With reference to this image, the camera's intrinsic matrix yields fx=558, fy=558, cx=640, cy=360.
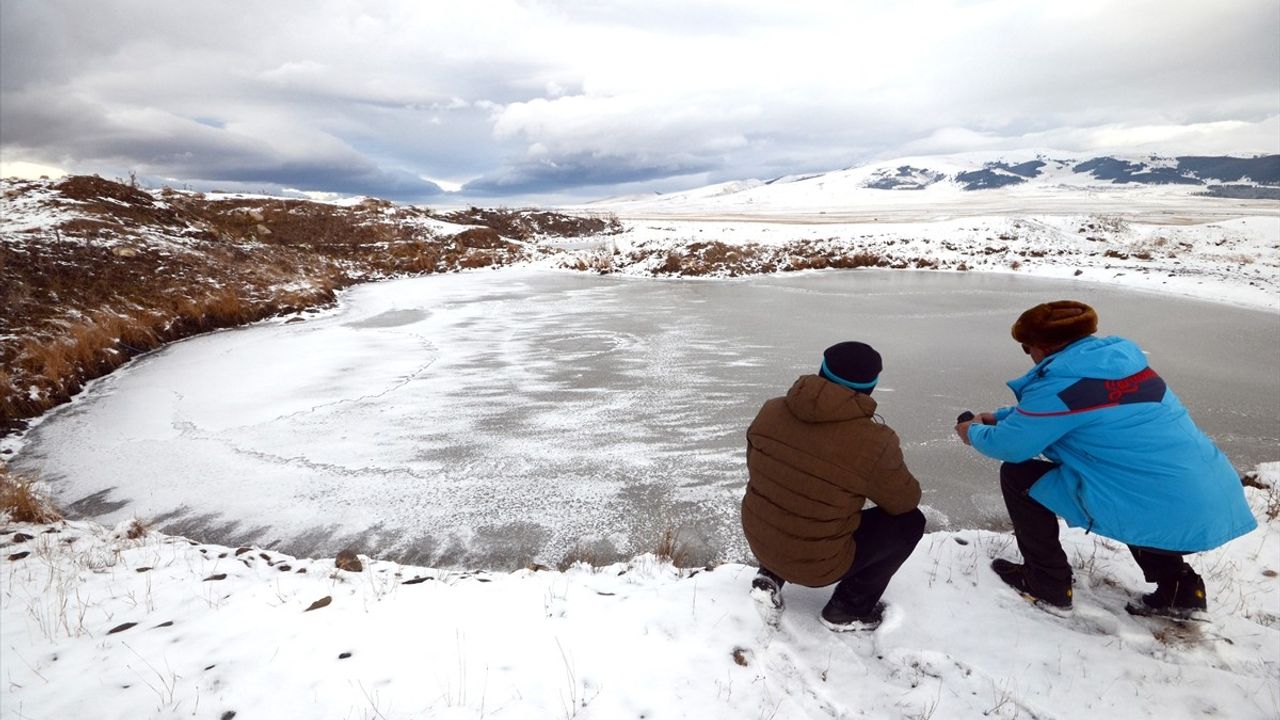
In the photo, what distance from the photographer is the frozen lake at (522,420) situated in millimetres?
5039

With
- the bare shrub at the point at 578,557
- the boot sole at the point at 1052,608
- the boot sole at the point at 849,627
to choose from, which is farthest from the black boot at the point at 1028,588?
the bare shrub at the point at 578,557

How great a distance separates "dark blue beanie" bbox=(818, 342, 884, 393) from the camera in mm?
2621

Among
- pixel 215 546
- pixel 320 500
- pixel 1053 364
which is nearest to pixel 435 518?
pixel 320 500

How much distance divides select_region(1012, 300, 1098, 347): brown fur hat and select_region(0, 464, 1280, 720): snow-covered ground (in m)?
1.66

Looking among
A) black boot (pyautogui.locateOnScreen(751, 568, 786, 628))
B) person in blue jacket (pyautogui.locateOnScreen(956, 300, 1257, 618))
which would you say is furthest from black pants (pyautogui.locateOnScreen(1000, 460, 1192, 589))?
black boot (pyautogui.locateOnScreen(751, 568, 786, 628))

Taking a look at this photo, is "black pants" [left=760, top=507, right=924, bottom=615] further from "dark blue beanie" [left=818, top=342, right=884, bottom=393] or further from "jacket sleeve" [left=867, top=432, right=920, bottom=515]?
"dark blue beanie" [left=818, top=342, right=884, bottom=393]

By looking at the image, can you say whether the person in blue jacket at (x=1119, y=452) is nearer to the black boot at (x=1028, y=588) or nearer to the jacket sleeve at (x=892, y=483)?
the black boot at (x=1028, y=588)

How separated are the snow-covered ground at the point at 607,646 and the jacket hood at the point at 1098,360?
1531 mm

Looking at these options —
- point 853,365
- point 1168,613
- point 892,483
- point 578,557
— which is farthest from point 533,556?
point 1168,613

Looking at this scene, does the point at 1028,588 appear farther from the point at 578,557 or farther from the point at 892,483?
the point at 578,557

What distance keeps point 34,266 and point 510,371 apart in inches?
469

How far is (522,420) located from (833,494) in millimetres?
5315

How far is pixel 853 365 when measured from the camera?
2627 mm

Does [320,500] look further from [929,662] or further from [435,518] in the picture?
[929,662]
